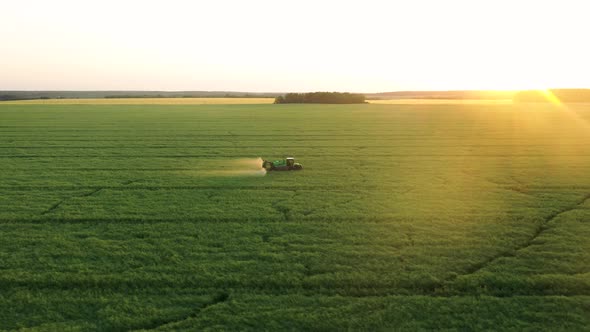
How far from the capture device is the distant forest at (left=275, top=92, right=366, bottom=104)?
2970 inches

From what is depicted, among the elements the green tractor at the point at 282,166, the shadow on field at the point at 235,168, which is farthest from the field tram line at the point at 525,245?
the shadow on field at the point at 235,168

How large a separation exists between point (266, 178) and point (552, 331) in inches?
338

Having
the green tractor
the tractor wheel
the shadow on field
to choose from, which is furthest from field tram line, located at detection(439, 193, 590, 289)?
the tractor wheel

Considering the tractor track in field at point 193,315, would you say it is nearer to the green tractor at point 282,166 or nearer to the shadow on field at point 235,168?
the shadow on field at point 235,168

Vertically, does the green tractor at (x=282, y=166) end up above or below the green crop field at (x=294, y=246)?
above

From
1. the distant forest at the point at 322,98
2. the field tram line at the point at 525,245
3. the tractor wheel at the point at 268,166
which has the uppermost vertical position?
the distant forest at the point at 322,98

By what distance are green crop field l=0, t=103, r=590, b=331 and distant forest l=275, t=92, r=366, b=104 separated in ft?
199

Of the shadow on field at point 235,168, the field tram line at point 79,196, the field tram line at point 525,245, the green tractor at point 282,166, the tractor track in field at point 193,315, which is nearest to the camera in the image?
the tractor track in field at point 193,315

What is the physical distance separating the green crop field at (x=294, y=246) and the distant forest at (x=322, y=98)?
60.7 m

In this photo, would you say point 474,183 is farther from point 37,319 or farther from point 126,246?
point 37,319

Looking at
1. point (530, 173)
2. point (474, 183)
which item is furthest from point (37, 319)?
point (530, 173)

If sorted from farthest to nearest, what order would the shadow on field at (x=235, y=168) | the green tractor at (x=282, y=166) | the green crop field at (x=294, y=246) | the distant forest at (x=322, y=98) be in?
the distant forest at (x=322, y=98) → the green tractor at (x=282, y=166) → the shadow on field at (x=235, y=168) → the green crop field at (x=294, y=246)

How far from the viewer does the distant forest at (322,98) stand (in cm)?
7544

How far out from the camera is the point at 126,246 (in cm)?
727
